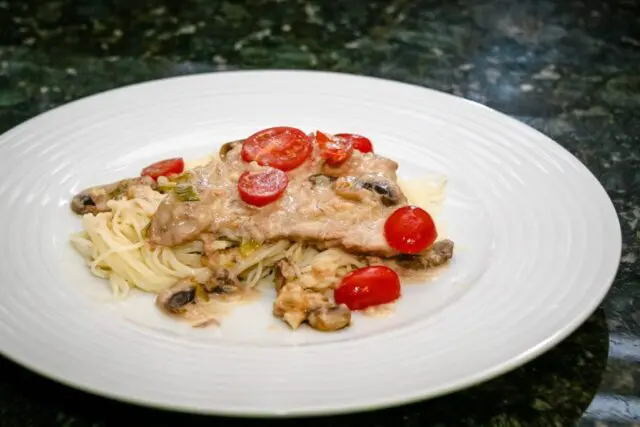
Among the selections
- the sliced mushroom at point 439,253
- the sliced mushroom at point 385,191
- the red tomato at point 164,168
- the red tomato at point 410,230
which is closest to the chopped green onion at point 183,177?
the red tomato at point 164,168

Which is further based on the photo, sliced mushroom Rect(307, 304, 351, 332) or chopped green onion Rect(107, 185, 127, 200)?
chopped green onion Rect(107, 185, 127, 200)

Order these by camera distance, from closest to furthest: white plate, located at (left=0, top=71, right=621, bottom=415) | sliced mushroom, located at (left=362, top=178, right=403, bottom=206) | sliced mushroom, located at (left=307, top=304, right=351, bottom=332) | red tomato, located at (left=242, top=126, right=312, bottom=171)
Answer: white plate, located at (left=0, top=71, right=621, bottom=415) < sliced mushroom, located at (left=307, top=304, right=351, bottom=332) < sliced mushroom, located at (left=362, top=178, right=403, bottom=206) < red tomato, located at (left=242, top=126, right=312, bottom=171)

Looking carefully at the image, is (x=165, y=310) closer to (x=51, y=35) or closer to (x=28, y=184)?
(x=28, y=184)

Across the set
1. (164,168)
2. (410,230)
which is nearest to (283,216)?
(410,230)

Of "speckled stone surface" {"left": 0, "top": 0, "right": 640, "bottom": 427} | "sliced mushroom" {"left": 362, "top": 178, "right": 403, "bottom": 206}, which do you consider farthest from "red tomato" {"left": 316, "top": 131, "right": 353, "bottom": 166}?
"speckled stone surface" {"left": 0, "top": 0, "right": 640, "bottom": 427}

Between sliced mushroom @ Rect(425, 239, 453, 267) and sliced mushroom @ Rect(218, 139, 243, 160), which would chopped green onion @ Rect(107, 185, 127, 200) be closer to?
sliced mushroom @ Rect(218, 139, 243, 160)

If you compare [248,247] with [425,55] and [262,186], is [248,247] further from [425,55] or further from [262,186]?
[425,55]

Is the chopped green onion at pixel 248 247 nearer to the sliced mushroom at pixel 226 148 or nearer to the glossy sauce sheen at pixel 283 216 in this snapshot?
the glossy sauce sheen at pixel 283 216
